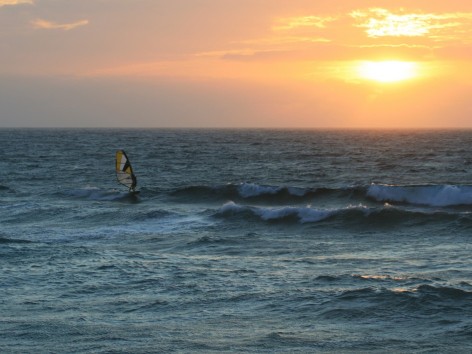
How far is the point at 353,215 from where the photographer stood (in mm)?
26250

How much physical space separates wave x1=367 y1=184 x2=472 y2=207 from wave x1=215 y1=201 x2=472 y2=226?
4.49 meters

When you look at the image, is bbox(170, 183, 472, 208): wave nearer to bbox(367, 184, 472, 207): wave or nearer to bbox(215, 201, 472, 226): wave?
bbox(367, 184, 472, 207): wave

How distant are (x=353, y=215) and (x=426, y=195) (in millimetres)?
7048

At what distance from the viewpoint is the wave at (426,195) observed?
30953mm

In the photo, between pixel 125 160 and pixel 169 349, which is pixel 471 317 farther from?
pixel 125 160

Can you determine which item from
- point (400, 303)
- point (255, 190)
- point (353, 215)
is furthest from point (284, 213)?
point (400, 303)

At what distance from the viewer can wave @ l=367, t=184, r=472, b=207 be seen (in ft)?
102

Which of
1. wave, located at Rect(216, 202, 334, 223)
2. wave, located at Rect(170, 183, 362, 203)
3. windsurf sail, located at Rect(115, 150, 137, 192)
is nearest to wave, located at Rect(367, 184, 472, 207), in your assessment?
wave, located at Rect(170, 183, 362, 203)

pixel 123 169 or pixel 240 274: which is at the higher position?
pixel 123 169

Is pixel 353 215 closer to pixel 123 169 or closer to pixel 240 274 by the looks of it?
pixel 240 274

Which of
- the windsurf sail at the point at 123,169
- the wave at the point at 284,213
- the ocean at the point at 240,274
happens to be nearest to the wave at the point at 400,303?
the ocean at the point at 240,274

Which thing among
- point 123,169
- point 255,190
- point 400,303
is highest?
point 123,169

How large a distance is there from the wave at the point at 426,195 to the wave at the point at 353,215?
14.7 feet

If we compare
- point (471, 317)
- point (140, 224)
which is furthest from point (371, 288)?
point (140, 224)
